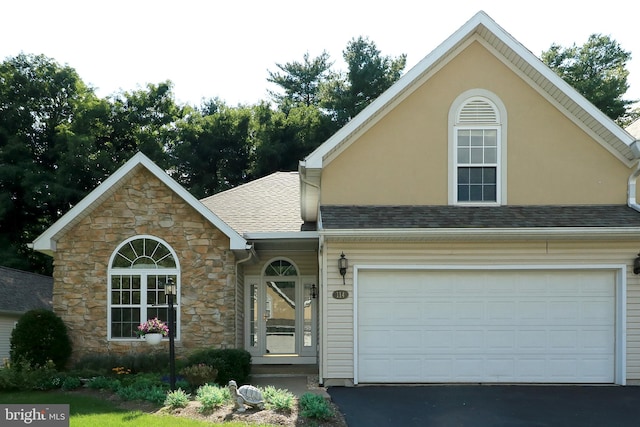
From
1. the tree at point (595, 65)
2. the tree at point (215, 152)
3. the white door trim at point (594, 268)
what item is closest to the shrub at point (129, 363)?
the white door trim at point (594, 268)

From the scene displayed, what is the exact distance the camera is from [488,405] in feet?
32.7

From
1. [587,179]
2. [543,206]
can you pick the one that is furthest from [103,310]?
[587,179]

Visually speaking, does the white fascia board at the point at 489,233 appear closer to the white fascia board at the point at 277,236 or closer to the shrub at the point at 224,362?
the white fascia board at the point at 277,236

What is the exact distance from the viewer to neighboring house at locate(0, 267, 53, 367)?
20859 mm

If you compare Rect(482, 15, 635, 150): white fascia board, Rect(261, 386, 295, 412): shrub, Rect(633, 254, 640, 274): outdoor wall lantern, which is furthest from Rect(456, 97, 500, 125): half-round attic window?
Rect(261, 386, 295, 412): shrub

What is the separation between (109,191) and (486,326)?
8039 millimetres

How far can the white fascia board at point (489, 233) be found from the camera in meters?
11.2

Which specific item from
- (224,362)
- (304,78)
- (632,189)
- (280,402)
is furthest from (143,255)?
(304,78)

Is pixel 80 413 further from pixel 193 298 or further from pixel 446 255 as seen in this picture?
pixel 446 255

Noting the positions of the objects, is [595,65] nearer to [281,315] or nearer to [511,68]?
[511,68]

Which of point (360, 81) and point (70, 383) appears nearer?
point (70, 383)

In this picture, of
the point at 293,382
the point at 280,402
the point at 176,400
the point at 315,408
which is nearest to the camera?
the point at 315,408

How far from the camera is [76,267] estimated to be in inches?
524

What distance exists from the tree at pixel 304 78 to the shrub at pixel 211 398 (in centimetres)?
3050
